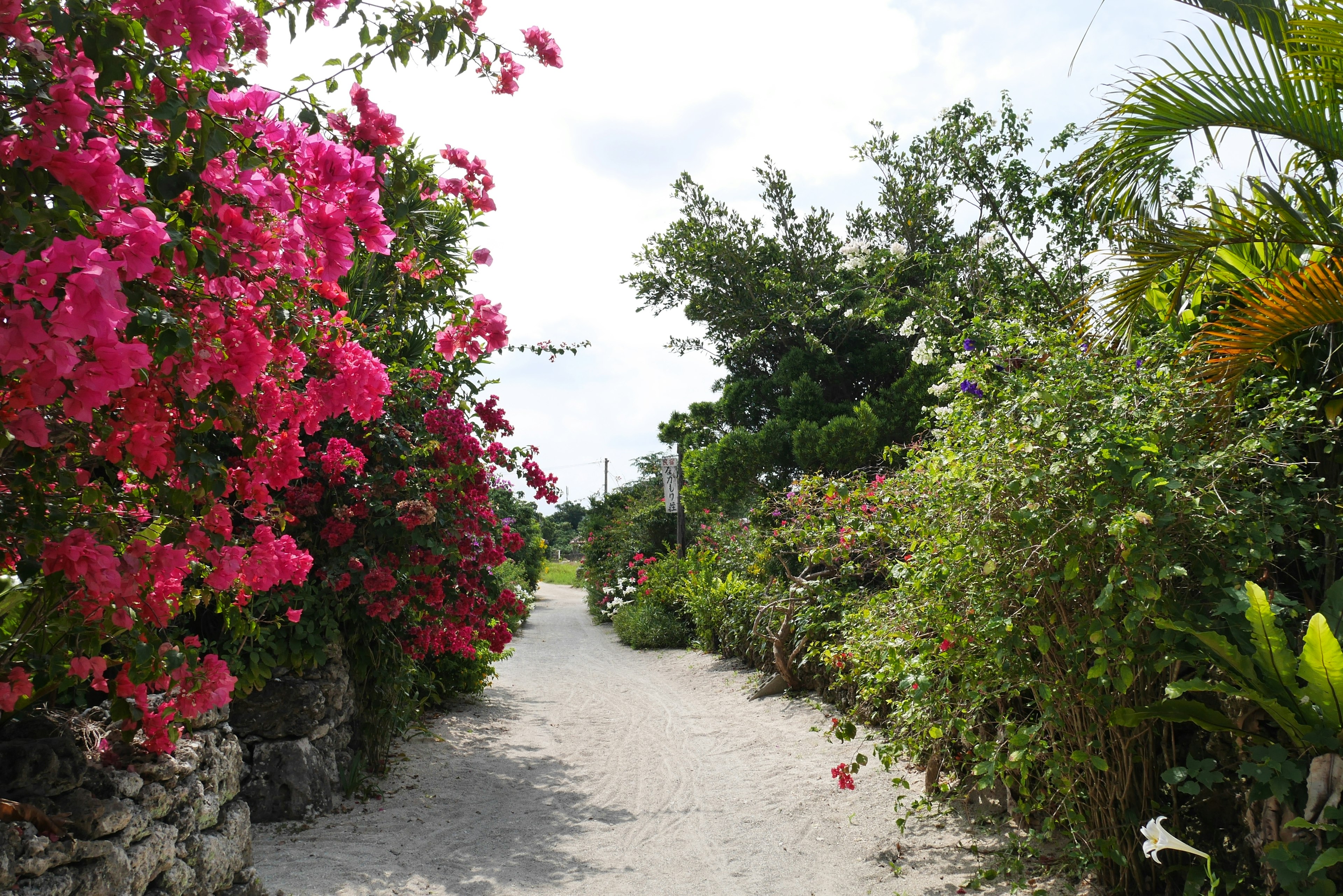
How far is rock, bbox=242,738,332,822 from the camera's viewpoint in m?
4.51

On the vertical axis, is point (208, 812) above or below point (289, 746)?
above

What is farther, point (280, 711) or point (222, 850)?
point (280, 711)

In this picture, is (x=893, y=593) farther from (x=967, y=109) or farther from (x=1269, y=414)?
(x=967, y=109)

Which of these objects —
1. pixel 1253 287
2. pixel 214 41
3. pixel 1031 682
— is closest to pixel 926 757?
pixel 1031 682

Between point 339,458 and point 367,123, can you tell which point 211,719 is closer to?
point 339,458

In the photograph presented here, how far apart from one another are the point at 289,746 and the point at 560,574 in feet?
104

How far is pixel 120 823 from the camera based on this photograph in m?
2.61

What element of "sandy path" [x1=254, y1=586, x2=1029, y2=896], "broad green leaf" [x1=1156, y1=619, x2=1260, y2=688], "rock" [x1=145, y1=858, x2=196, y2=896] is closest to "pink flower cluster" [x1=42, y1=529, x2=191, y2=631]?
"rock" [x1=145, y1=858, x2=196, y2=896]

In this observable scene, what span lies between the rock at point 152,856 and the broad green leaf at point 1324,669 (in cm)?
387

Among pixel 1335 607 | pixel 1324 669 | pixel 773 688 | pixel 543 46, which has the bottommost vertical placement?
pixel 773 688

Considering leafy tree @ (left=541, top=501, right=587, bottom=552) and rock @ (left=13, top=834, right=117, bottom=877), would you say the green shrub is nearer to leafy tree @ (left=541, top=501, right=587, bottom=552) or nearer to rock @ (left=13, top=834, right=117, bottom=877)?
rock @ (left=13, top=834, right=117, bottom=877)

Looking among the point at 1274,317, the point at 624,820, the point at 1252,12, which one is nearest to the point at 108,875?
the point at 624,820

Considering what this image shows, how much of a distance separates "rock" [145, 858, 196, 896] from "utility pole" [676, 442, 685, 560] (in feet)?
33.5

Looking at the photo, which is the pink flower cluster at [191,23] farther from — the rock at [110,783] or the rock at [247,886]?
the rock at [247,886]
